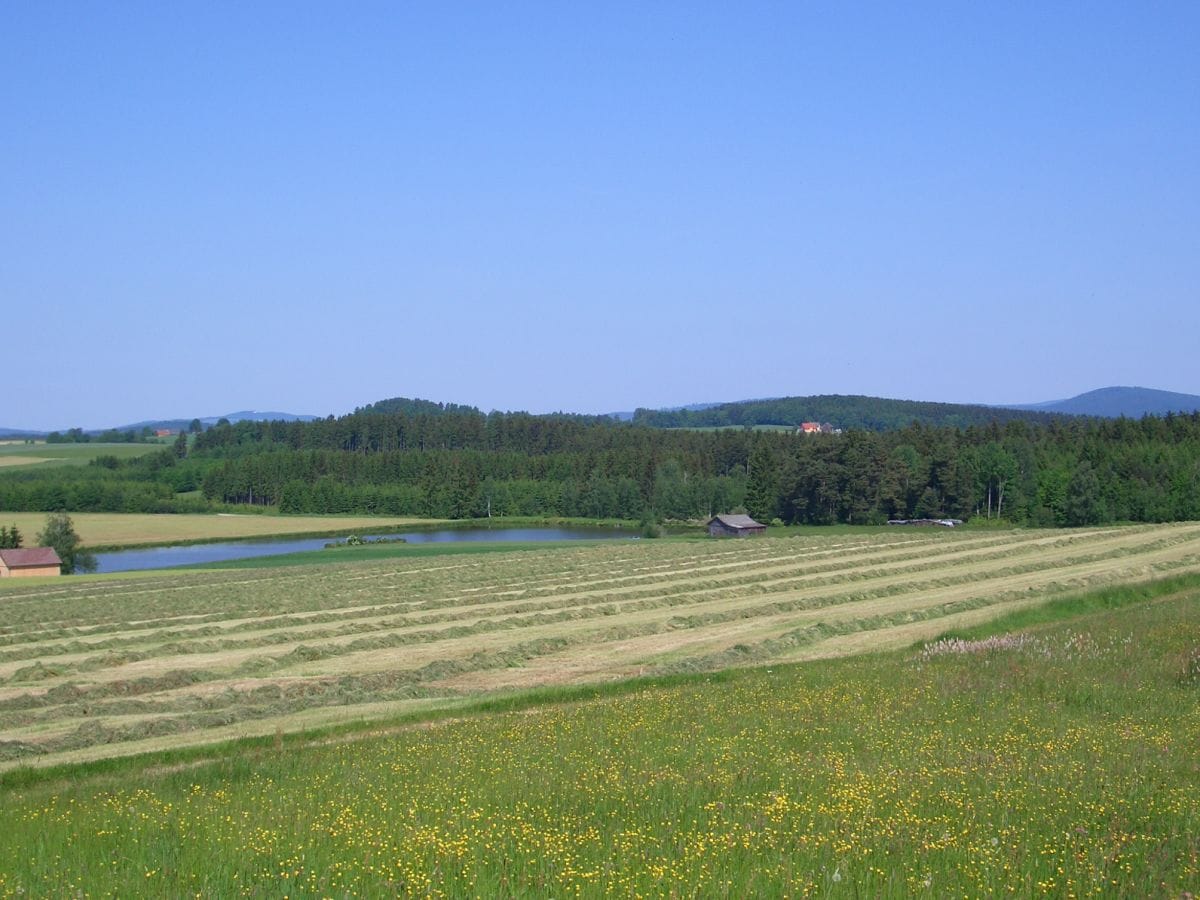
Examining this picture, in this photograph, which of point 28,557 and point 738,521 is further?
point 738,521

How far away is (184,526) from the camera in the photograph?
115562 mm

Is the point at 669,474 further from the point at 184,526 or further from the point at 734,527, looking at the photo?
the point at 184,526

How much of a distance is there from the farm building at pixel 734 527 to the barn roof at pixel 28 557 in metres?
54.1

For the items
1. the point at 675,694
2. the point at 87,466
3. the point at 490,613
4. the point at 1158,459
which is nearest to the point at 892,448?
the point at 1158,459

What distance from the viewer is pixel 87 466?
565 feet

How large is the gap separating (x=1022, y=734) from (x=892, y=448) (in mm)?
106225

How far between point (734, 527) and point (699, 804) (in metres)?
93.1

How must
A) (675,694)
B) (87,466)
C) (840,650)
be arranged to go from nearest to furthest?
(675,694)
(840,650)
(87,466)

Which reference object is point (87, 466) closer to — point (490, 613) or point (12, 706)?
point (490, 613)

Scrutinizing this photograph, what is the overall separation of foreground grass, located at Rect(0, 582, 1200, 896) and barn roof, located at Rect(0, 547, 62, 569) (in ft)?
227

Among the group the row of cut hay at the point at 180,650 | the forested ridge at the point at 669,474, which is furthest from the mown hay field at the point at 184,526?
the row of cut hay at the point at 180,650

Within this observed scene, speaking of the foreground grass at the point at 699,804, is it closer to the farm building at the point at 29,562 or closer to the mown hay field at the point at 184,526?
the farm building at the point at 29,562

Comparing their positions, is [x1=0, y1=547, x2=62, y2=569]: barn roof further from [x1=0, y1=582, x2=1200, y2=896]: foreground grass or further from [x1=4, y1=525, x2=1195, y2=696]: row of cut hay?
[x1=0, y1=582, x2=1200, y2=896]: foreground grass

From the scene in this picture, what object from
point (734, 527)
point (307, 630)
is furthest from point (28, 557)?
point (734, 527)
